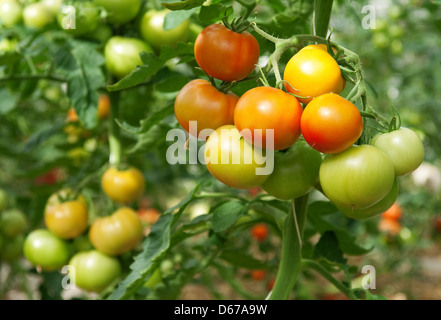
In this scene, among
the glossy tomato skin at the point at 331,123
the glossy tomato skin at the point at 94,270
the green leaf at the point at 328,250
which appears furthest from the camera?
the glossy tomato skin at the point at 94,270

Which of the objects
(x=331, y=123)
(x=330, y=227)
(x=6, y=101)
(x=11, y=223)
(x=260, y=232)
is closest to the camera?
(x=331, y=123)

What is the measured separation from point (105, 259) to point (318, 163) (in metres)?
0.65

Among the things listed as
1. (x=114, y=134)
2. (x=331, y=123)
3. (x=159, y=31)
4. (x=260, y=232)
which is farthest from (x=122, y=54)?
(x=260, y=232)

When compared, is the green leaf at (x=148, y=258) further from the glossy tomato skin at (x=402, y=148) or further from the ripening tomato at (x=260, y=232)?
the ripening tomato at (x=260, y=232)

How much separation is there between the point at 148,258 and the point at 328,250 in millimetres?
309

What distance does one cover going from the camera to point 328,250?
2.79 feet

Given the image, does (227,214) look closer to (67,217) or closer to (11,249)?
(67,217)

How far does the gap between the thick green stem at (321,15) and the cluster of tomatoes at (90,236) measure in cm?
58

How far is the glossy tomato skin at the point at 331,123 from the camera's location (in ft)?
1.79

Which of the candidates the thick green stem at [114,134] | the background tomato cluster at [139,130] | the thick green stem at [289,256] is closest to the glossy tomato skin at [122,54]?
the background tomato cluster at [139,130]

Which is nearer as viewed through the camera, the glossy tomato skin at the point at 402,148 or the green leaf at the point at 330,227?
the glossy tomato skin at the point at 402,148

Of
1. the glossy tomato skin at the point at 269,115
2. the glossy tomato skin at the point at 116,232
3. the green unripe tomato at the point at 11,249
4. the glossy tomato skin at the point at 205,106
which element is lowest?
the green unripe tomato at the point at 11,249

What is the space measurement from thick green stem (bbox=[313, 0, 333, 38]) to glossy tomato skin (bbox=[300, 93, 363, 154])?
206 mm
